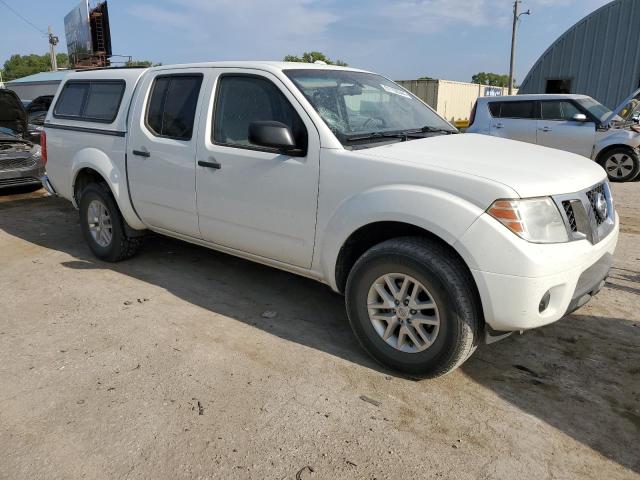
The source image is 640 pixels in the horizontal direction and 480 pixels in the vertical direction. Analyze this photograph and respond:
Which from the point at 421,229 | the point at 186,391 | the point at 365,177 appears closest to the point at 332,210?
the point at 365,177

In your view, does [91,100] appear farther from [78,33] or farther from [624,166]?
[78,33]

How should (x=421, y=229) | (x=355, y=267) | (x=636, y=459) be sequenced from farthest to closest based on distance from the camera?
(x=355, y=267) → (x=421, y=229) → (x=636, y=459)

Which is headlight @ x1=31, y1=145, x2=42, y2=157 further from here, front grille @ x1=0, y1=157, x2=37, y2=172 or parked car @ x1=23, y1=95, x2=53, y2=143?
parked car @ x1=23, y1=95, x2=53, y2=143

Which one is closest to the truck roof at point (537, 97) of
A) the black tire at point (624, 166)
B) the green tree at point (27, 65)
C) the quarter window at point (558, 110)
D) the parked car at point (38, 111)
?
the quarter window at point (558, 110)

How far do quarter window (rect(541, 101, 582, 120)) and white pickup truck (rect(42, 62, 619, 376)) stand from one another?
727cm

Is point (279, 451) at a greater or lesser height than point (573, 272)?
lesser

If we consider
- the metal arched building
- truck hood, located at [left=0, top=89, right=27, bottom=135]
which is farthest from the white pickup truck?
the metal arched building

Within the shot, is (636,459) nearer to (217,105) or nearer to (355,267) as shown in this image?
(355,267)

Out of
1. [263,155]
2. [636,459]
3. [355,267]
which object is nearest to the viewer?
[636,459]

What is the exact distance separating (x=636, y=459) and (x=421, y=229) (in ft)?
4.97

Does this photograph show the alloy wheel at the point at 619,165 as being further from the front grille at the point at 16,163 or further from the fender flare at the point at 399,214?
the front grille at the point at 16,163

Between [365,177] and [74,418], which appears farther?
[365,177]

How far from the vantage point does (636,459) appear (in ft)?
8.08

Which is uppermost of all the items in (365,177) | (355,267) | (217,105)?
(217,105)
